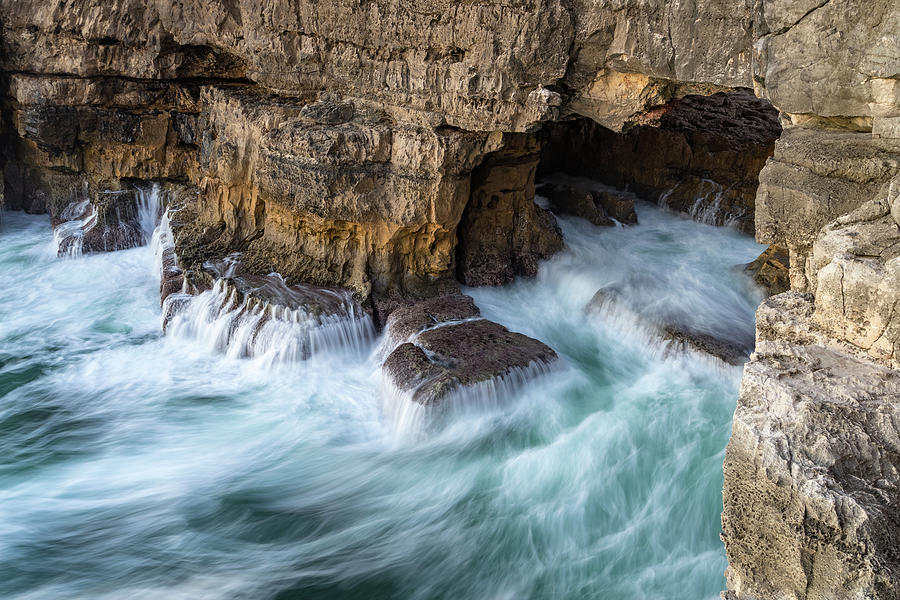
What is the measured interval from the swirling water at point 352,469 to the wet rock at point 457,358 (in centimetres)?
29

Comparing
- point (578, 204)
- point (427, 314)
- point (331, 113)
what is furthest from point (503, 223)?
point (331, 113)

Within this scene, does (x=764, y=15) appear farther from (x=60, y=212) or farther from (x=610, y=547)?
(x=60, y=212)

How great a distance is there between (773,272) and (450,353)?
154 inches

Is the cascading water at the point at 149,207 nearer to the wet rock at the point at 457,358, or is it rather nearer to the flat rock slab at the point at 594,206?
the wet rock at the point at 457,358

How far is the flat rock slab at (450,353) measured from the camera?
6.39 metres

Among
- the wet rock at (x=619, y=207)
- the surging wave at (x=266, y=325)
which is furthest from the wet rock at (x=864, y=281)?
the wet rock at (x=619, y=207)

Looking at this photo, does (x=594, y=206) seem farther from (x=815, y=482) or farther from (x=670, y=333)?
(x=815, y=482)

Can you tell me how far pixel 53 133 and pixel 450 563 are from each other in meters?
8.72

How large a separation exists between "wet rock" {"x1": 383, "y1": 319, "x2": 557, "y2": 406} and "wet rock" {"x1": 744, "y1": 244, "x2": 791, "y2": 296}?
2854 mm

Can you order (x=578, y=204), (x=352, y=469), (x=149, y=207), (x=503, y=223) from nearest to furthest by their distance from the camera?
(x=352, y=469) → (x=503, y=223) → (x=578, y=204) → (x=149, y=207)

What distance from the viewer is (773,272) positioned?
8008 millimetres

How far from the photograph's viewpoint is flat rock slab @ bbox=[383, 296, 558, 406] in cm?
639

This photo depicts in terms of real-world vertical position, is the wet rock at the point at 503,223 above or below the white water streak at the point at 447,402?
above

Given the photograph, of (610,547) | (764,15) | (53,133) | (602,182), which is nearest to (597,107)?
(764,15)
